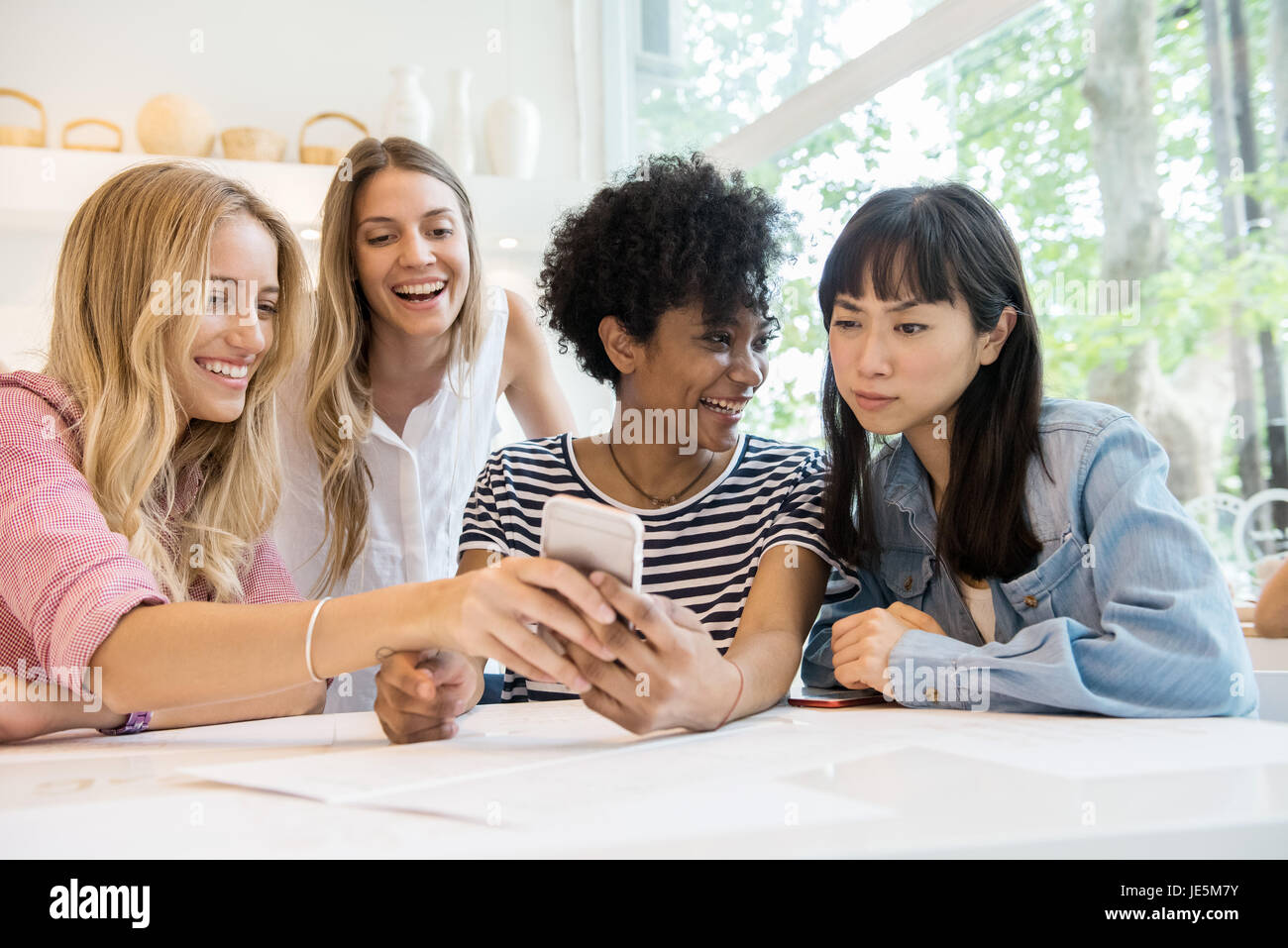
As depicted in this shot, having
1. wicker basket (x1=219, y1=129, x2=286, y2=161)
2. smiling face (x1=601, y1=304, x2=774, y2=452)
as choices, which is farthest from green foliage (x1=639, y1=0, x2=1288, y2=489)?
wicker basket (x1=219, y1=129, x2=286, y2=161)

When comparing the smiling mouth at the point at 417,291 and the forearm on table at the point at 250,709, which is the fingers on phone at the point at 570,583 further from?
the smiling mouth at the point at 417,291

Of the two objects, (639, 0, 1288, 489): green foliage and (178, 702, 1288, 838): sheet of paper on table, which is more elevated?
(639, 0, 1288, 489): green foliage

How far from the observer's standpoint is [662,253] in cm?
162

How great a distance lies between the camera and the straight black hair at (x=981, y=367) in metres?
1.32

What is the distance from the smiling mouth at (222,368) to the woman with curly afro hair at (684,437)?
1.18 feet

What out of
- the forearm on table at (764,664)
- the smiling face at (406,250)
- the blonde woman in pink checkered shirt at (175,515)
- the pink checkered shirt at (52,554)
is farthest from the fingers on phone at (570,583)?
the smiling face at (406,250)

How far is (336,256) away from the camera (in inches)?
77.6

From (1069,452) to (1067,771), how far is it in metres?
0.57

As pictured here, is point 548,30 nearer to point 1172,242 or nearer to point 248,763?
point 1172,242

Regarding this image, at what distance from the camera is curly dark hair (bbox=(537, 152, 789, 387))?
5.30ft

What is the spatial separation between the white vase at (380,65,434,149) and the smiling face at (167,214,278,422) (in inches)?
103
